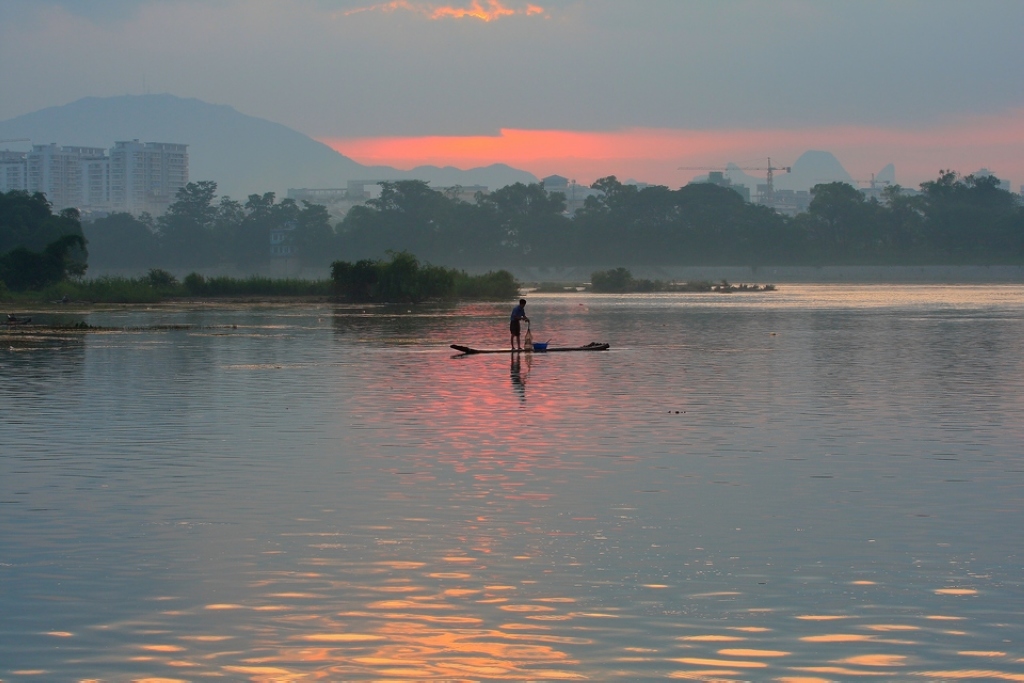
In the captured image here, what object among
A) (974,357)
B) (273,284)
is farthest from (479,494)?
(273,284)

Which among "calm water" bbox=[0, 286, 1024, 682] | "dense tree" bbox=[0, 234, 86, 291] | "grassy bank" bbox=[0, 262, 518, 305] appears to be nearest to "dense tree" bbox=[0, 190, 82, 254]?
"grassy bank" bbox=[0, 262, 518, 305]

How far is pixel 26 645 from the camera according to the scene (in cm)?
1041

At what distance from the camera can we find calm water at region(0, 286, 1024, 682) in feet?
33.6

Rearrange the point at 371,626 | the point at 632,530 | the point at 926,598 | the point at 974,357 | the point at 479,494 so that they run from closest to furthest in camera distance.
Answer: the point at 371,626 → the point at 926,598 → the point at 632,530 → the point at 479,494 → the point at 974,357

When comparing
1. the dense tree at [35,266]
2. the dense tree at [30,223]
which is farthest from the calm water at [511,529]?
the dense tree at [30,223]

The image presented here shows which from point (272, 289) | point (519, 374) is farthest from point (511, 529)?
point (272, 289)

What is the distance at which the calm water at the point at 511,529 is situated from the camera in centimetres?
1023

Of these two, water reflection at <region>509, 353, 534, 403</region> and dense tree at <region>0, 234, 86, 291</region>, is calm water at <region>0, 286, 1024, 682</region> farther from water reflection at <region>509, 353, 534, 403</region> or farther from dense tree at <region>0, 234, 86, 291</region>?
dense tree at <region>0, 234, 86, 291</region>

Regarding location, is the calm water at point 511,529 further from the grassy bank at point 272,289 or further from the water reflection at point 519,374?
the grassy bank at point 272,289

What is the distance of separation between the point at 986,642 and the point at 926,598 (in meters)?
1.34

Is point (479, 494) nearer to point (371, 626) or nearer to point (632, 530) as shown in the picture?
point (632, 530)

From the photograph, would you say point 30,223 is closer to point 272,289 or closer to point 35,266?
point 272,289

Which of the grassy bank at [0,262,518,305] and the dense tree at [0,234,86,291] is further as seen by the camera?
the grassy bank at [0,262,518,305]

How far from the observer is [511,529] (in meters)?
14.8
